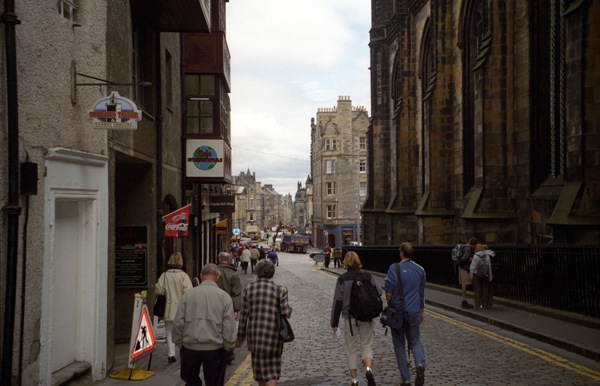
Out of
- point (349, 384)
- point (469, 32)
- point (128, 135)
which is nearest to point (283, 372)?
point (349, 384)

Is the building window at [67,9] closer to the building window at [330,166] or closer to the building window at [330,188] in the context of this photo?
the building window at [330,188]

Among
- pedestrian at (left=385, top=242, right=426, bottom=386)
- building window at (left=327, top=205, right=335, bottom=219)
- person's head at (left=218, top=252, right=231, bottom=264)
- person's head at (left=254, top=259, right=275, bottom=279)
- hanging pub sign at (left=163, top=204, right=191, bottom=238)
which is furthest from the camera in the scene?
building window at (left=327, top=205, right=335, bottom=219)

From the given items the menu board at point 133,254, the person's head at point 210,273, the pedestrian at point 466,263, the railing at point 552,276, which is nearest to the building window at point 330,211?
the railing at point 552,276

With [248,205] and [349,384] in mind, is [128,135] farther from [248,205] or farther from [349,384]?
[248,205]

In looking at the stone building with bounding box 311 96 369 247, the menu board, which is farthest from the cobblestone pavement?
the stone building with bounding box 311 96 369 247

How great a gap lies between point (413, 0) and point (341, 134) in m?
47.9

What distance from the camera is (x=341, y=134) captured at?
81.5 meters

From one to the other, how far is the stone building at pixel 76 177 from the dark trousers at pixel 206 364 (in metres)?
1.52

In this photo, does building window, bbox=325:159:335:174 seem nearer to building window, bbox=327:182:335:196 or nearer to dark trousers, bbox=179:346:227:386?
building window, bbox=327:182:335:196

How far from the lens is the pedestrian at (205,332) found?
20.5ft

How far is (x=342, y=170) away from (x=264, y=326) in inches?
2939

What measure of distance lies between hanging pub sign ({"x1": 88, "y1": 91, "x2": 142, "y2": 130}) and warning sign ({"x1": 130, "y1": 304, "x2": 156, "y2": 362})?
2.39m

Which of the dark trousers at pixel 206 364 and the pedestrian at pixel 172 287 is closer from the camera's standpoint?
the dark trousers at pixel 206 364

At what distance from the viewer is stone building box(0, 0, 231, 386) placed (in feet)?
19.8
